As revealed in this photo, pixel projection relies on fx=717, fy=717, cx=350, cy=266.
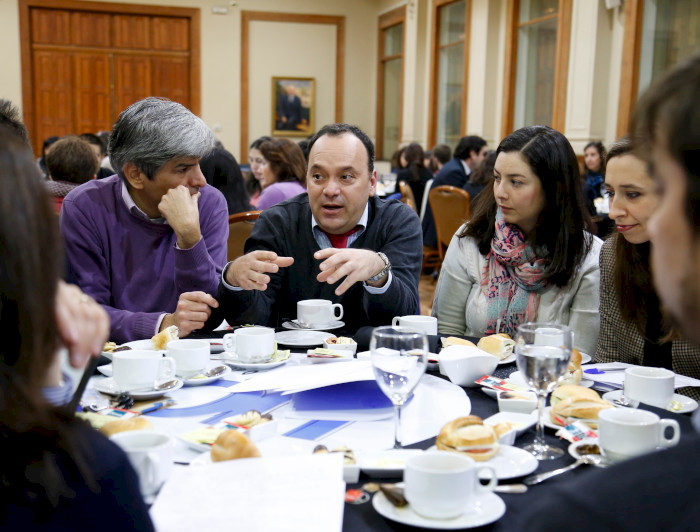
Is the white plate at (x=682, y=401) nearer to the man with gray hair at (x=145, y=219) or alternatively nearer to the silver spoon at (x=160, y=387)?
the silver spoon at (x=160, y=387)

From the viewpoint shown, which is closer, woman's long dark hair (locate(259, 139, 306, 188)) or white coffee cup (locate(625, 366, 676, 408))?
white coffee cup (locate(625, 366, 676, 408))

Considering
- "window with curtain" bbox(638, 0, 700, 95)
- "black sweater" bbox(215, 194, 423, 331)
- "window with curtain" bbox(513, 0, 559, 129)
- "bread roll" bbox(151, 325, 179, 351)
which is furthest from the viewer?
"window with curtain" bbox(513, 0, 559, 129)

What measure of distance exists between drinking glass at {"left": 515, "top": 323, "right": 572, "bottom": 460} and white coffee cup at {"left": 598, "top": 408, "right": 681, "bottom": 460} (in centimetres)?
8

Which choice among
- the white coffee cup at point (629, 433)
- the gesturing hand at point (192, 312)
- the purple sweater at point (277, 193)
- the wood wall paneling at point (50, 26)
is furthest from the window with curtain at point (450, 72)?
the white coffee cup at point (629, 433)

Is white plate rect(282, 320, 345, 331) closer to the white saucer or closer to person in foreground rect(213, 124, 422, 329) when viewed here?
person in foreground rect(213, 124, 422, 329)

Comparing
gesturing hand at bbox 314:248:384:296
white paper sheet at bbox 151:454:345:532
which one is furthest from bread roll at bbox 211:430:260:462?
gesturing hand at bbox 314:248:384:296

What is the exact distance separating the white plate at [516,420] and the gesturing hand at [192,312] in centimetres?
94

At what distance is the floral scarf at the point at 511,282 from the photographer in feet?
7.63

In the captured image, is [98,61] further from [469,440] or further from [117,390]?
[469,440]

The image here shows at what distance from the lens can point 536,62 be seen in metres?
8.14

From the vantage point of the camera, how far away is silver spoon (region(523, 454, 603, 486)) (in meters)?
1.00

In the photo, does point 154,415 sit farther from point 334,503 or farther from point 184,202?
point 184,202

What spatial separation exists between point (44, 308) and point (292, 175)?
416 centimetres

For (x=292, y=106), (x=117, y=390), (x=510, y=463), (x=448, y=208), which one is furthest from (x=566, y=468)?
(x=292, y=106)
